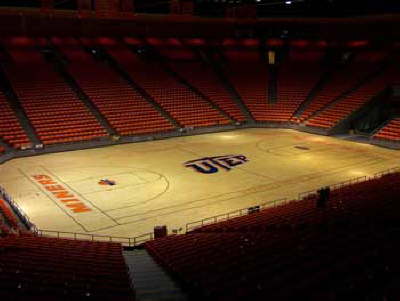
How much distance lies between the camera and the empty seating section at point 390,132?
24.4 metres

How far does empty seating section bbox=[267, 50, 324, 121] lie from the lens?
31.5 metres

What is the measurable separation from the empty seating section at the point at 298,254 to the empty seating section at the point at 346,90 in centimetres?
1744

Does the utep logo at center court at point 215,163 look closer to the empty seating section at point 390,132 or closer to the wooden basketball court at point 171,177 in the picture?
the wooden basketball court at point 171,177

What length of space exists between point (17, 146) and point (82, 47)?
1359 centimetres

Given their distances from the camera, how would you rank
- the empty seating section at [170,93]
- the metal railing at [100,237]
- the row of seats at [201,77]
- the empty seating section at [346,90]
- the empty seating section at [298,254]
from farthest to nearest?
the row of seats at [201,77] < the empty seating section at [170,93] < the empty seating section at [346,90] < the metal railing at [100,237] < the empty seating section at [298,254]

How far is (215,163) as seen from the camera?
2028cm

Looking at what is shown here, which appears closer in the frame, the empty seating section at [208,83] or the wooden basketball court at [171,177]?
the wooden basketball court at [171,177]

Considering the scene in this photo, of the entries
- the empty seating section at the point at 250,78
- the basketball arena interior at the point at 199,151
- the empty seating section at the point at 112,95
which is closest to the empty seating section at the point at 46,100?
the basketball arena interior at the point at 199,151

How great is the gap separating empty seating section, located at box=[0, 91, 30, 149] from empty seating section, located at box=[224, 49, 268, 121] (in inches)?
631

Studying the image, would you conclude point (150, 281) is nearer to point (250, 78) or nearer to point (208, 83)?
point (208, 83)

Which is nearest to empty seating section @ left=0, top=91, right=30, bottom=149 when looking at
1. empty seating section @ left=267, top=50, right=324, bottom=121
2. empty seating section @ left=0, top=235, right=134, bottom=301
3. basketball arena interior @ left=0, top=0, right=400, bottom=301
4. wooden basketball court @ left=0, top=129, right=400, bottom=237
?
basketball arena interior @ left=0, top=0, right=400, bottom=301

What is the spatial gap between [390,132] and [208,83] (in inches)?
573

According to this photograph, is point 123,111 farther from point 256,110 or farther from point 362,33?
point 362,33

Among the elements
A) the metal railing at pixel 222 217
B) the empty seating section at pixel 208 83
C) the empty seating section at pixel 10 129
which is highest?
the empty seating section at pixel 208 83
